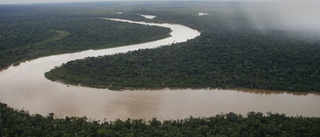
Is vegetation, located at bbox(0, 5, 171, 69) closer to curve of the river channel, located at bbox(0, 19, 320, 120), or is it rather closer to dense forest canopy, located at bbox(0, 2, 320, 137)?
dense forest canopy, located at bbox(0, 2, 320, 137)

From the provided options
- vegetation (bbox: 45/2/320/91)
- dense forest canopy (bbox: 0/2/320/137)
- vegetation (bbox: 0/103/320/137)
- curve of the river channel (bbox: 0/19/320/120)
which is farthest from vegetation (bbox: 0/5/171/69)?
vegetation (bbox: 0/103/320/137)

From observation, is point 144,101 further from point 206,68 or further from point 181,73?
point 206,68

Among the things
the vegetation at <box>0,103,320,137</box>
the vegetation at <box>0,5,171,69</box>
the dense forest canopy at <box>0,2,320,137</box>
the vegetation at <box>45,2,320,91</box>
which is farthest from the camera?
the vegetation at <box>0,5,171,69</box>

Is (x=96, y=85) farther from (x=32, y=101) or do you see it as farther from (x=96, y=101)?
(x=32, y=101)

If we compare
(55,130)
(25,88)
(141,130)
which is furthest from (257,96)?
(25,88)

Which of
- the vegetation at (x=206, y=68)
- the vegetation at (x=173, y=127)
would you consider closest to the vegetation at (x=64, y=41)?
the vegetation at (x=206, y=68)

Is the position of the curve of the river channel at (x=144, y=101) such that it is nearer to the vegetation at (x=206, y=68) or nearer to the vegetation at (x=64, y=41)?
the vegetation at (x=206, y=68)

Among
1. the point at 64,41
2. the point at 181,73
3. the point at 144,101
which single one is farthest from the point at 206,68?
the point at 64,41
